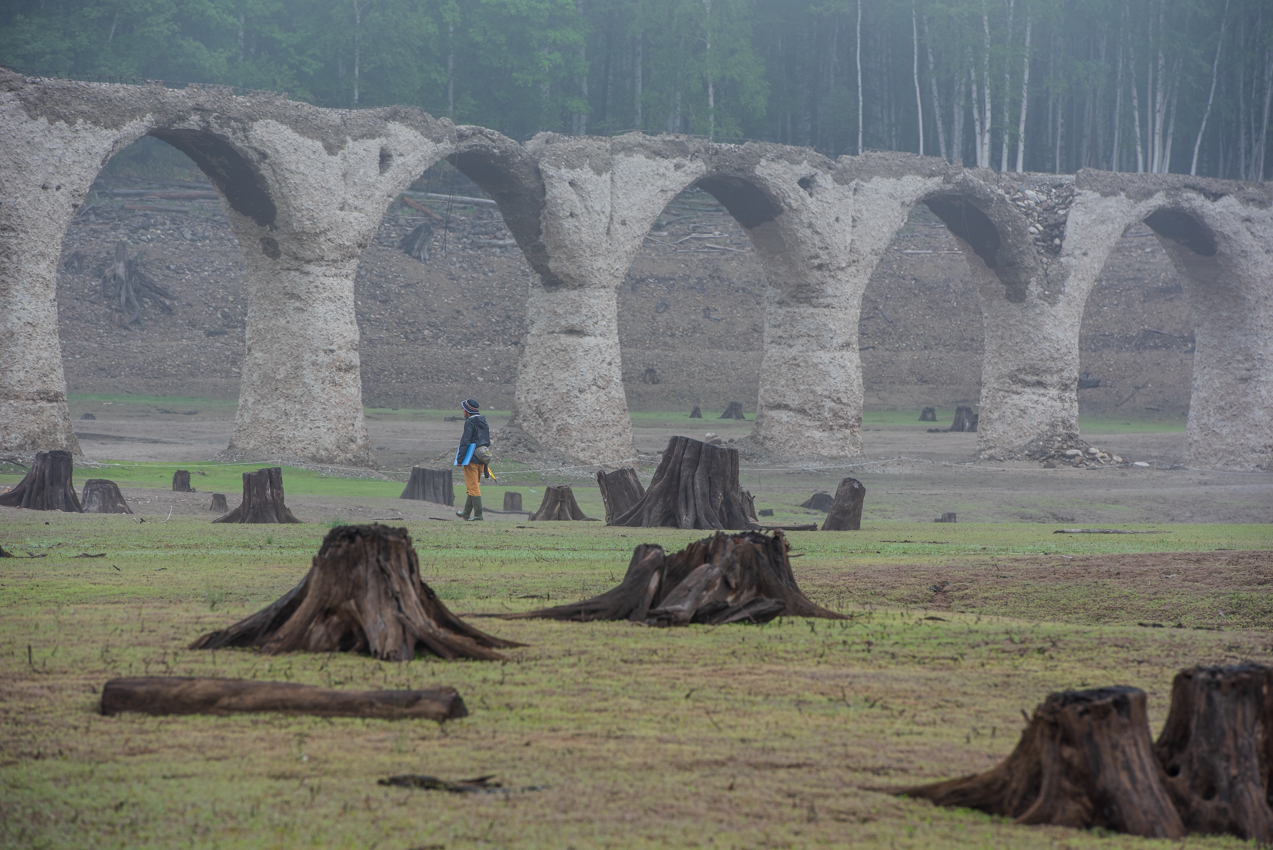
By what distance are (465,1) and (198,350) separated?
1942 cm

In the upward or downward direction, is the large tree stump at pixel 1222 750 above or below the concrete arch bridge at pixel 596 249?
below

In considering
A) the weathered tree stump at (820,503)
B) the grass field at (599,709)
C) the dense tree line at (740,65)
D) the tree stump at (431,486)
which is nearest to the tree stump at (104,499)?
the tree stump at (431,486)

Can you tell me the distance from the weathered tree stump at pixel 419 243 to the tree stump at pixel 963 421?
18.2m

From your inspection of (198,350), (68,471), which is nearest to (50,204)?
(68,471)

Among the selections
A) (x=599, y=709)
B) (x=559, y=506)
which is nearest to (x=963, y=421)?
(x=559, y=506)

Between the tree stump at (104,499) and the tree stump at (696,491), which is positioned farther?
the tree stump at (104,499)

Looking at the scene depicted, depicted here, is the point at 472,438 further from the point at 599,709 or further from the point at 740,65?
the point at 740,65

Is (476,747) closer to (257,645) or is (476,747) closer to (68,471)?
(257,645)

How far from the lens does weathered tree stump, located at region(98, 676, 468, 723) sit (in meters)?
3.73

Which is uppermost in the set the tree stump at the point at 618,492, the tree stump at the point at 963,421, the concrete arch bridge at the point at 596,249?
the concrete arch bridge at the point at 596,249

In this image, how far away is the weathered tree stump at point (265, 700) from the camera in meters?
3.73

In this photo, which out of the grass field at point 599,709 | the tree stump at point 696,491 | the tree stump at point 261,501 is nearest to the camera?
the grass field at point 599,709

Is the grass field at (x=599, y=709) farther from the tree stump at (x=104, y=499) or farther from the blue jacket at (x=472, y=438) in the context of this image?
the blue jacket at (x=472, y=438)

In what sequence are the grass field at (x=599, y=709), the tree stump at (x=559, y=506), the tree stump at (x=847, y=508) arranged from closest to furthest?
the grass field at (x=599, y=709), the tree stump at (x=847, y=508), the tree stump at (x=559, y=506)
